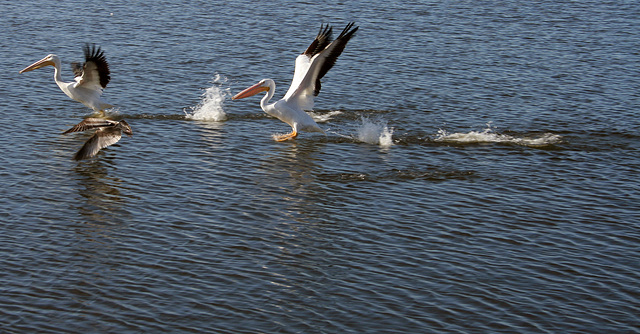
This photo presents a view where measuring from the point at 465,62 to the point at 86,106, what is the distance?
8021 millimetres

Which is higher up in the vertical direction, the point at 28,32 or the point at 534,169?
the point at 28,32

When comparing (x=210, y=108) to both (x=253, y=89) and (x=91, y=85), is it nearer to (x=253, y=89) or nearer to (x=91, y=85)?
(x=253, y=89)

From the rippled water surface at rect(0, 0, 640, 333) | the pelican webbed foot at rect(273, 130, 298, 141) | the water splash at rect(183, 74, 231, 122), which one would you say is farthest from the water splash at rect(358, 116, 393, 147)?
the water splash at rect(183, 74, 231, 122)

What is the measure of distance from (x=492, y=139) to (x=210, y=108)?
4.70m

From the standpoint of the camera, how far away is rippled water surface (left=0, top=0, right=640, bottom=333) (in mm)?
7203

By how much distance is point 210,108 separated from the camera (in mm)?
13320

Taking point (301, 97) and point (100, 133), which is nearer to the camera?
point (100, 133)

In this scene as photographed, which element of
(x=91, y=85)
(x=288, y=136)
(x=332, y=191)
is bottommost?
(x=332, y=191)

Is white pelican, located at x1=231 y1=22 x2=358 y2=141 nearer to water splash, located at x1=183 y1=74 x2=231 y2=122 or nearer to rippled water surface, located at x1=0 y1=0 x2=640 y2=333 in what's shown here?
rippled water surface, located at x1=0 y1=0 x2=640 y2=333

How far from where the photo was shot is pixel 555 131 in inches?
506

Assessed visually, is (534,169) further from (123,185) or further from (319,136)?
(123,185)

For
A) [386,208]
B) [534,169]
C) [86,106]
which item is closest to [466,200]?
[386,208]

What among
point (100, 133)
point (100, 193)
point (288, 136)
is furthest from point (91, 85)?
point (100, 193)

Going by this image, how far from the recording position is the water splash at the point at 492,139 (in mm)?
12239
